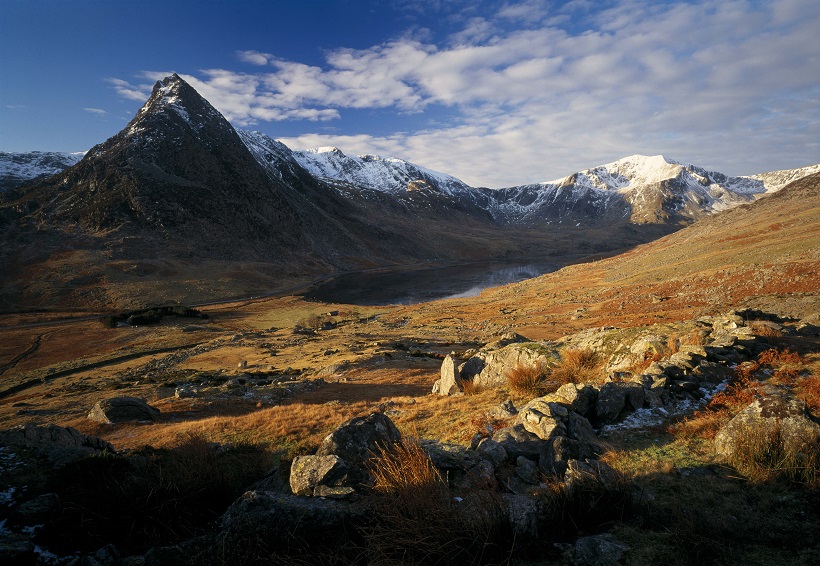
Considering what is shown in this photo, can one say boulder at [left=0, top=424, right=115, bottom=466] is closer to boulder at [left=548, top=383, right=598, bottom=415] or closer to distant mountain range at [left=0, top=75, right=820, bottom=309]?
boulder at [left=548, top=383, right=598, bottom=415]

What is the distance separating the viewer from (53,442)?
344 inches

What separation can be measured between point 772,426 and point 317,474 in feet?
22.9

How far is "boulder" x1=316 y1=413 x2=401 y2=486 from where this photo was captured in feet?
18.4

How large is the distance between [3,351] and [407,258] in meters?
155

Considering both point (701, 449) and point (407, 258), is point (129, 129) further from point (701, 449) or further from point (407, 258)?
point (701, 449)

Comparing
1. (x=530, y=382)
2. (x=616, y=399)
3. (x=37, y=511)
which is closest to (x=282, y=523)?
(x=37, y=511)

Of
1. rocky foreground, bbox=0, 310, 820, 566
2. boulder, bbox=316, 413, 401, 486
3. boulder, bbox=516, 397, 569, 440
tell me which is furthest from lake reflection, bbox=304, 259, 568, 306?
boulder, bbox=316, 413, 401, 486

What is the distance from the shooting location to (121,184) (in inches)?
5157

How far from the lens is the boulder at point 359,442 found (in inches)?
221

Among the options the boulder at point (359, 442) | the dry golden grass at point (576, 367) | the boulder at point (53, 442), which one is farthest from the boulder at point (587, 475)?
the boulder at point (53, 442)

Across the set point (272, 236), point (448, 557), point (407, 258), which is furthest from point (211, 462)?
point (407, 258)

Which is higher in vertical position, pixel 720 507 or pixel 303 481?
pixel 303 481

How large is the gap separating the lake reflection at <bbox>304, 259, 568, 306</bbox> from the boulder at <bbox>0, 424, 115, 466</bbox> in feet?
260

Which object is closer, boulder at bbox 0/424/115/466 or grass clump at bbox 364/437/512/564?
grass clump at bbox 364/437/512/564
